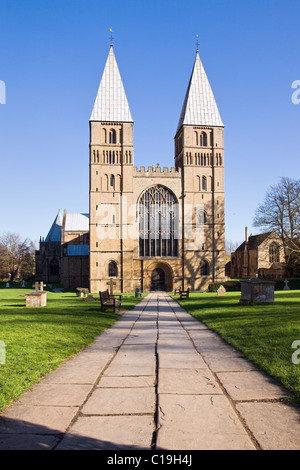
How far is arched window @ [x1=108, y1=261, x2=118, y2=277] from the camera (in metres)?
40.5

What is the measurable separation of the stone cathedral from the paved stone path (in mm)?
32753

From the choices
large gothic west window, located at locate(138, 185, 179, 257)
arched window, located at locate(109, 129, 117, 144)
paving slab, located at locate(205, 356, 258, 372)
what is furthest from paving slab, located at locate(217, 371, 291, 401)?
arched window, located at locate(109, 129, 117, 144)

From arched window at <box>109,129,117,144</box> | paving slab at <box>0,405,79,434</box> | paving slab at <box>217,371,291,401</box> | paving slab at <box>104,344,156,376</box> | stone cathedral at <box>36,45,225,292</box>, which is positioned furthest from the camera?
arched window at <box>109,129,117,144</box>

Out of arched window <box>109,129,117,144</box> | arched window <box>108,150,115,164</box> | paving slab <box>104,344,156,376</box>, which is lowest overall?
paving slab <box>104,344,156,376</box>

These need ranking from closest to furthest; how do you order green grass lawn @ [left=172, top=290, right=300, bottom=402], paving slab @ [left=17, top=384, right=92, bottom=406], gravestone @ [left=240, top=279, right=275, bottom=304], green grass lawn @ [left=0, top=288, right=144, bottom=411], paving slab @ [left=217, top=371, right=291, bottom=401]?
paving slab @ [left=17, top=384, right=92, bottom=406]
paving slab @ [left=217, top=371, right=291, bottom=401]
green grass lawn @ [left=0, top=288, right=144, bottom=411]
green grass lawn @ [left=172, top=290, right=300, bottom=402]
gravestone @ [left=240, top=279, right=275, bottom=304]

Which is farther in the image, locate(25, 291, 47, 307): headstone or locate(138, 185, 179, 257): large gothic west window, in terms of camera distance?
locate(138, 185, 179, 257): large gothic west window

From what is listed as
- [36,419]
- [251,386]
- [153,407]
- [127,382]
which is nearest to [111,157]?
[127,382]

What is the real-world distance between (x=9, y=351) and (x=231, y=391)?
418 centimetres

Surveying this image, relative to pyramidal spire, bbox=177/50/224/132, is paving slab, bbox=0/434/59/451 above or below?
below

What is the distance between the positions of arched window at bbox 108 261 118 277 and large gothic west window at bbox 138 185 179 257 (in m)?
3.04

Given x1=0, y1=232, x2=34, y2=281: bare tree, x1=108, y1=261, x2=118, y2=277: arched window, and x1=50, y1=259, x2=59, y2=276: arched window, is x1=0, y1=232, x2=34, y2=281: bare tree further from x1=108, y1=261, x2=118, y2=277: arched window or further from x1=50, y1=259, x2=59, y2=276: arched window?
x1=108, y1=261, x2=118, y2=277: arched window

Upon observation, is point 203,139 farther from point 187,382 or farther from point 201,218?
point 187,382

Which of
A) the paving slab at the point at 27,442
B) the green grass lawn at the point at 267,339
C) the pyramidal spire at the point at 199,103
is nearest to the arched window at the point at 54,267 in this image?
the pyramidal spire at the point at 199,103

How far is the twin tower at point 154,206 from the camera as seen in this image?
4041 cm
